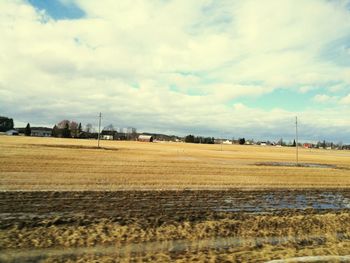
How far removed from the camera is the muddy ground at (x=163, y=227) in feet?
32.0

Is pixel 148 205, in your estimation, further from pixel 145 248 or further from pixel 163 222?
pixel 145 248

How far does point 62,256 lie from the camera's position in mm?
9234

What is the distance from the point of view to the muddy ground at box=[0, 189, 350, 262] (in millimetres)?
9758

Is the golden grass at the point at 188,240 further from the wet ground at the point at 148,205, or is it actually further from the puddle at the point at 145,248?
the wet ground at the point at 148,205

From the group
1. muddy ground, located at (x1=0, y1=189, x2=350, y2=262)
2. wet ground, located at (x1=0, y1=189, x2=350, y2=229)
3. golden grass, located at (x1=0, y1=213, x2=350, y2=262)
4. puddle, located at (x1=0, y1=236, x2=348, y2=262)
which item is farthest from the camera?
wet ground, located at (x1=0, y1=189, x2=350, y2=229)

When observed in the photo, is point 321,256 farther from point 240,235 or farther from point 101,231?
point 101,231

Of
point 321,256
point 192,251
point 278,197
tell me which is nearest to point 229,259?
point 192,251

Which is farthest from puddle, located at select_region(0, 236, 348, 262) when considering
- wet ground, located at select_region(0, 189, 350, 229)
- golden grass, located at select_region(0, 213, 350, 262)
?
wet ground, located at select_region(0, 189, 350, 229)

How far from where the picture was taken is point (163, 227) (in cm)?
1260

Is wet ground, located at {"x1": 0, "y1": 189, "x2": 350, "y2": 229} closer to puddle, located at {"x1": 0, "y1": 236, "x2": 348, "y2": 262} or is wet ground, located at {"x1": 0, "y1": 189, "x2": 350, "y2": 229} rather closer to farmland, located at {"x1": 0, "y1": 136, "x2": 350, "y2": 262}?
farmland, located at {"x1": 0, "y1": 136, "x2": 350, "y2": 262}

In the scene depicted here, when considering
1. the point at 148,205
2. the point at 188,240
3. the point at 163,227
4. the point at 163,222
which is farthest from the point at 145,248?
the point at 148,205

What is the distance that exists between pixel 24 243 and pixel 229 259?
5.43m

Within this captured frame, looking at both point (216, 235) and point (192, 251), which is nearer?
point (192, 251)

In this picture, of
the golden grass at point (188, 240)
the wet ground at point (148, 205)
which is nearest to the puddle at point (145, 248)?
the golden grass at point (188, 240)
